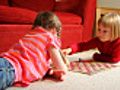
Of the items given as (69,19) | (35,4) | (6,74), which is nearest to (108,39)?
(69,19)

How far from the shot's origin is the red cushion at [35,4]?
76.5 inches

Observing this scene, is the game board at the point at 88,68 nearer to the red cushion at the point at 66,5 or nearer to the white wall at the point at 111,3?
the red cushion at the point at 66,5

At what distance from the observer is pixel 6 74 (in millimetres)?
738

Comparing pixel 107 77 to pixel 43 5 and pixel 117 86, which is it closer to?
pixel 117 86

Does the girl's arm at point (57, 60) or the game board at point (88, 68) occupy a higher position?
the girl's arm at point (57, 60)

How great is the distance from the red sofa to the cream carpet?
0.52m

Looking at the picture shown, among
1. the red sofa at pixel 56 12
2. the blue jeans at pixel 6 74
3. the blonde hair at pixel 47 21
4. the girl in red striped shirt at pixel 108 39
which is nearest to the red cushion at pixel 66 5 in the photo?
the red sofa at pixel 56 12

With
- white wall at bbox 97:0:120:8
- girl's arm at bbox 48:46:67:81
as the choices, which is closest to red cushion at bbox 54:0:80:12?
white wall at bbox 97:0:120:8

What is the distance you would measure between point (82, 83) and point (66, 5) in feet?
4.43

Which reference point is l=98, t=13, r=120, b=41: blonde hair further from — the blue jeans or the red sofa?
the blue jeans

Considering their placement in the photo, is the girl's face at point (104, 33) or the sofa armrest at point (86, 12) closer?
the girl's face at point (104, 33)

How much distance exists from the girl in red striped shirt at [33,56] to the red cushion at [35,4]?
117 centimetres

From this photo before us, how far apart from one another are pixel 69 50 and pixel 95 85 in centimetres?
55

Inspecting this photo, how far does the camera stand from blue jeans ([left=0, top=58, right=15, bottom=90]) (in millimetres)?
728
